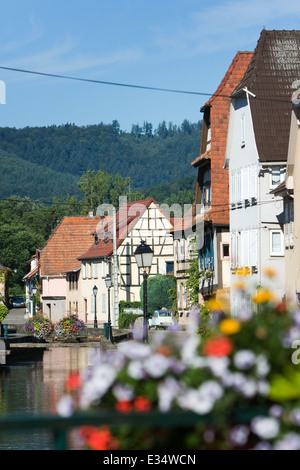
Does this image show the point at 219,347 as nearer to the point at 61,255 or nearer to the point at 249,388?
the point at 249,388

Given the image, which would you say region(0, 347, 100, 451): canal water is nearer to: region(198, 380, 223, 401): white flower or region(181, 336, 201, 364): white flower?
region(181, 336, 201, 364): white flower

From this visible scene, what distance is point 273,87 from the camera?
42.9 meters

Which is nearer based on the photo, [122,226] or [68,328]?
[68,328]

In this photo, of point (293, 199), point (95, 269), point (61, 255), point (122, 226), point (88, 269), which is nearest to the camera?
point (293, 199)

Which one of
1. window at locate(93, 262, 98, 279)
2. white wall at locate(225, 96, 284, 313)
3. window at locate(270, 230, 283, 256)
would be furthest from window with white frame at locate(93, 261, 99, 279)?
window at locate(270, 230, 283, 256)

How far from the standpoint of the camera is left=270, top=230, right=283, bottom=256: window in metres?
41.9

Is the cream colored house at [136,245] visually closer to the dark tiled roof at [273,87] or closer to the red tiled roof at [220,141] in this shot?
the red tiled roof at [220,141]

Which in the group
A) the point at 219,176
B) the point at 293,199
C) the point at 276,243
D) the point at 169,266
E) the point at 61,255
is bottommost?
the point at 169,266

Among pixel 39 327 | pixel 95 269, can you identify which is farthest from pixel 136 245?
pixel 39 327

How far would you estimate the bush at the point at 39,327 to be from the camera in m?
60.6

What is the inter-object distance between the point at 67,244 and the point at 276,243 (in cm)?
6044

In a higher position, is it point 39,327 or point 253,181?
point 253,181

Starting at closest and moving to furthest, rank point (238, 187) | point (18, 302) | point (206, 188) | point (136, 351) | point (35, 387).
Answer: point (136, 351) < point (35, 387) < point (238, 187) < point (206, 188) < point (18, 302)

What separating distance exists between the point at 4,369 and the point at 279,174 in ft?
51.2
